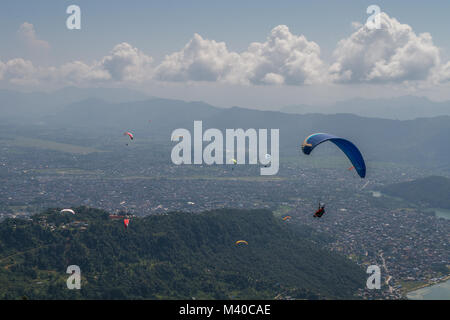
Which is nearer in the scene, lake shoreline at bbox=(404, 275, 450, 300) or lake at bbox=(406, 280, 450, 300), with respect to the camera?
lake at bbox=(406, 280, 450, 300)

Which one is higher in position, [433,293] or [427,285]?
[427,285]

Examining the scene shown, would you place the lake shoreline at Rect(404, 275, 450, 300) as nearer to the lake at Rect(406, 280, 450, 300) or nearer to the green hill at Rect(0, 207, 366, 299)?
the lake at Rect(406, 280, 450, 300)

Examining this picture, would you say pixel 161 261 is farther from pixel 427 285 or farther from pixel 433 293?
pixel 427 285

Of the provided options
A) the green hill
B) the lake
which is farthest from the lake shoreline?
the green hill

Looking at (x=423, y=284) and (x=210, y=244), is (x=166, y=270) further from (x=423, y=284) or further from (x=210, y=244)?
(x=423, y=284)

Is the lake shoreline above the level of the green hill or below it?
below

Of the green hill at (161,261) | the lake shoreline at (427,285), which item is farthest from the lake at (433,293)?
the green hill at (161,261)

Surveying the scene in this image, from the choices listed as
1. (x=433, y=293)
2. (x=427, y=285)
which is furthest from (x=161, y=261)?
(x=427, y=285)
